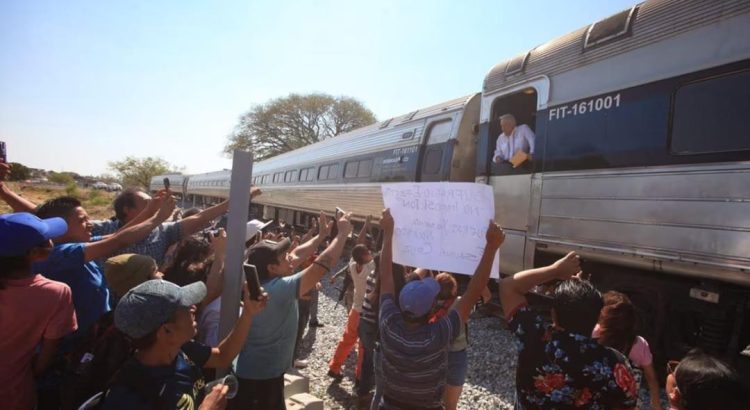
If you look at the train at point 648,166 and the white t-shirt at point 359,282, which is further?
the white t-shirt at point 359,282

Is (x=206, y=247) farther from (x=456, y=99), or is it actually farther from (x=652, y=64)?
(x=456, y=99)

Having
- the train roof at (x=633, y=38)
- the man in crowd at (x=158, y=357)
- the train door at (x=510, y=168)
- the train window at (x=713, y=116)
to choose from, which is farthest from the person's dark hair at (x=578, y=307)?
the train door at (x=510, y=168)

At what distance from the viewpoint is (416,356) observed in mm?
2193

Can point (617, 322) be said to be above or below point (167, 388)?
above

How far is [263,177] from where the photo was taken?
21141 millimetres

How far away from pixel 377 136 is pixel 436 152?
2.67m

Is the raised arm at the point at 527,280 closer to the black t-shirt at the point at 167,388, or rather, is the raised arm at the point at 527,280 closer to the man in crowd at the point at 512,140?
the black t-shirt at the point at 167,388

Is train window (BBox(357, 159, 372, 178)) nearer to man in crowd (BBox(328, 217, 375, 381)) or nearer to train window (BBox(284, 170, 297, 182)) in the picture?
man in crowd (BBox(328, 217, 375, 381))

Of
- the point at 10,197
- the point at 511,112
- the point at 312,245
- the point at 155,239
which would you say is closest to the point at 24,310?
the point at 155,239

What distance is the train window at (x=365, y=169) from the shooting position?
32.2ft

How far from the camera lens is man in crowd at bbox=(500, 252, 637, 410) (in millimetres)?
1714

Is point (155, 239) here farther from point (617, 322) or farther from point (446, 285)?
point (617, 322)

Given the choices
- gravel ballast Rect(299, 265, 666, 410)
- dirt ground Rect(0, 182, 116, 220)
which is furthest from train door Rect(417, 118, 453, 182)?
dirt ground Rect(0, 182, 116, 220)

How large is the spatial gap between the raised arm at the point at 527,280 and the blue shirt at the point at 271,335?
1192 millimetres
